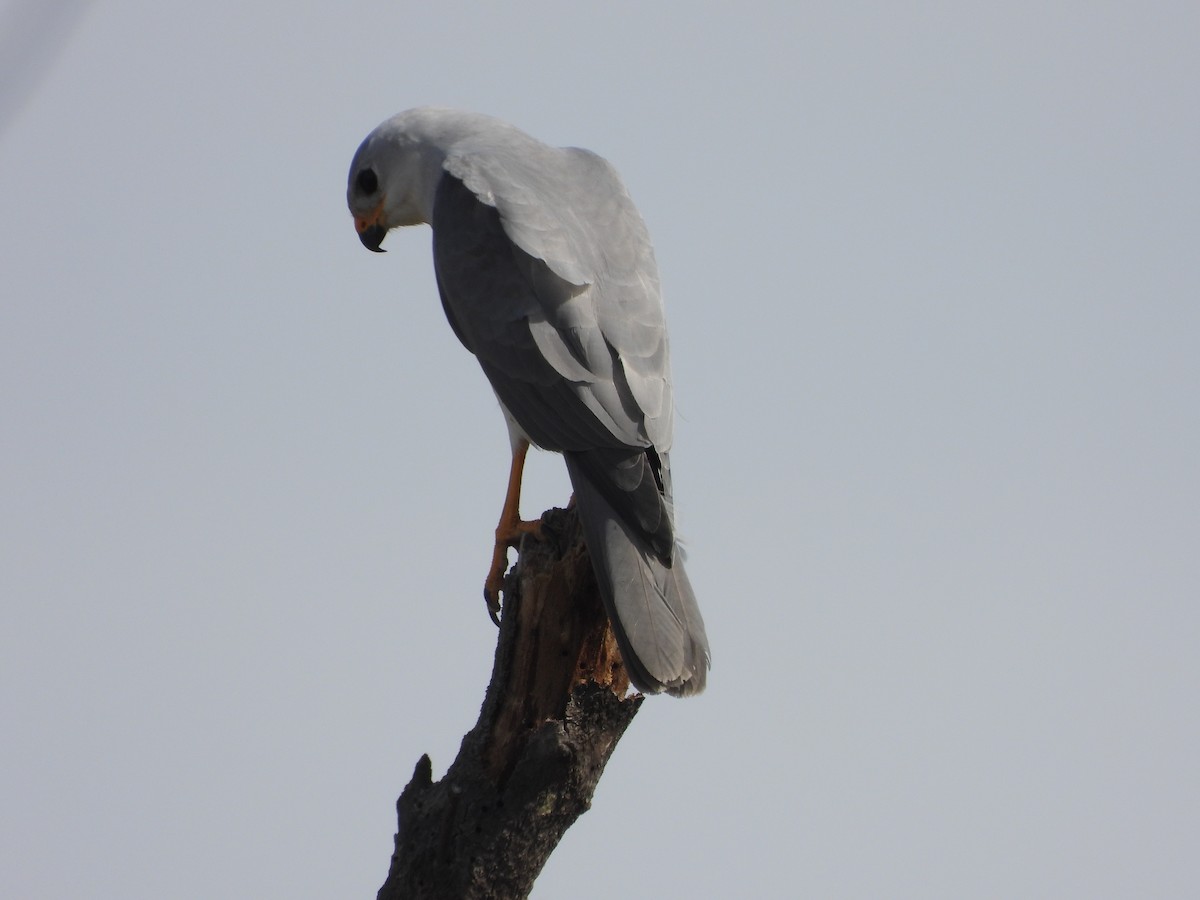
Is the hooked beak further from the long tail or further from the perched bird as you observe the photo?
the long tail

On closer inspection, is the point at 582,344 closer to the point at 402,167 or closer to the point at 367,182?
the point at 402,167

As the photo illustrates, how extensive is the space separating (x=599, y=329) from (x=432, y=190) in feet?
5.65

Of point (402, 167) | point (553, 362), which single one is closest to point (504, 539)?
point (553, 362)

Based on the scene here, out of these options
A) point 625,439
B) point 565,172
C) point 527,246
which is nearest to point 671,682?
point 625,439

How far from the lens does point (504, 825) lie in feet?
13.7

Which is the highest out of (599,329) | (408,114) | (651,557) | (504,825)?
(408,114)

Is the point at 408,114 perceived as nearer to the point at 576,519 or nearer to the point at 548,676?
the point at 576,519

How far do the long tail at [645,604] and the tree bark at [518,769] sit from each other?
0.15m

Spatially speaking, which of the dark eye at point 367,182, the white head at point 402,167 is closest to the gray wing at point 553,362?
the white head at point 402,167

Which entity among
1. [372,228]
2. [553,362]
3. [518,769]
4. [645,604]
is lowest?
[518,769]

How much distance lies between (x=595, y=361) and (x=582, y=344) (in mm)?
85

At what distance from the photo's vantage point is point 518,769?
416cm

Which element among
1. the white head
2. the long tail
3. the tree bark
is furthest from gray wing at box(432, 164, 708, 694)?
the white head

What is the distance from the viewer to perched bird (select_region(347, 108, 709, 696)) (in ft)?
14.4
